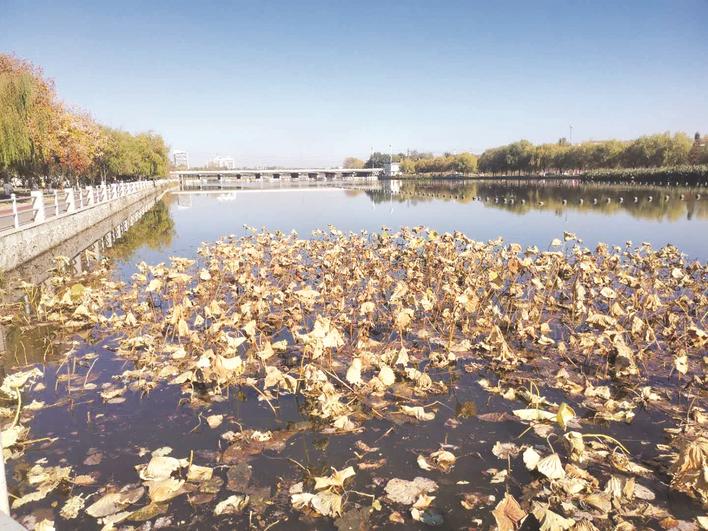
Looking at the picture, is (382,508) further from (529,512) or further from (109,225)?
(109,225)

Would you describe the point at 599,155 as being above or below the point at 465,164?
below

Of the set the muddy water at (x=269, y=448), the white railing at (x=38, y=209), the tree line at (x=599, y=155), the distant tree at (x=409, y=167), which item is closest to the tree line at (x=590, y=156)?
the tree line at (x=599, y=155)

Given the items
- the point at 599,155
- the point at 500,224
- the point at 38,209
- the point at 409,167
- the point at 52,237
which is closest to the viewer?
the point at 38,209

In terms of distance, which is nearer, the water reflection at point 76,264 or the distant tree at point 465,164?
the water reflection at point 76,264

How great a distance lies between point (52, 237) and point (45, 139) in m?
18.5

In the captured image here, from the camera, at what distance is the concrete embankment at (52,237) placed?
13.0 metres

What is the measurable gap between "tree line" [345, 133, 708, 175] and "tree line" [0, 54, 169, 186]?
84.1 metres

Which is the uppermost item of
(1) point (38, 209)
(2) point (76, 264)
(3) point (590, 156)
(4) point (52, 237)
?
(3) point (590, 156)

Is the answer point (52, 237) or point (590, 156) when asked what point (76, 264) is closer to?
point (52, 237)

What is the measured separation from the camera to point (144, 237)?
2144 cm

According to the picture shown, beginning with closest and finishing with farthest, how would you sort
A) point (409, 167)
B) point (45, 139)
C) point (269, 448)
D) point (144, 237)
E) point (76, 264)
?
point (269, 448)
point (76, 264)
point (144, 237)
point (45, 139)
point (409, 167)

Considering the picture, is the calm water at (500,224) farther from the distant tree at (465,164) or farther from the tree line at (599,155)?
the distant tree at (465,164)

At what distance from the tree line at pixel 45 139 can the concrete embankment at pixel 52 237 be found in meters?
5.00

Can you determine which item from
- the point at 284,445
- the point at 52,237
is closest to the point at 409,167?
the point at 52,237
